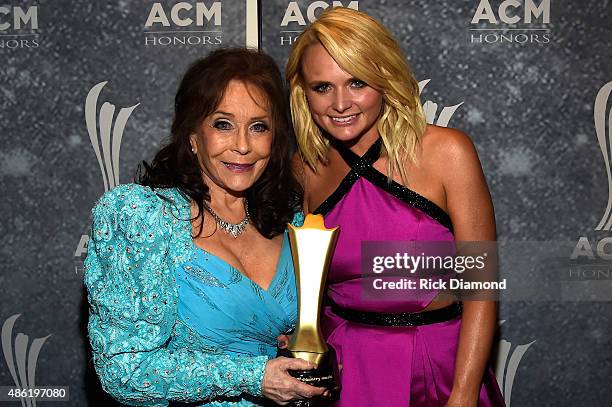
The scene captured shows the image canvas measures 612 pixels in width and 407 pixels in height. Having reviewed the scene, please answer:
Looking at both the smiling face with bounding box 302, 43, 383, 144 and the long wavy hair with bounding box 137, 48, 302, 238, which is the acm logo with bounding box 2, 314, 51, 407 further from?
the smiling face with bounding box 302, 43, 383, 144

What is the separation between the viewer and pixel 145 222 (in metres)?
1.32

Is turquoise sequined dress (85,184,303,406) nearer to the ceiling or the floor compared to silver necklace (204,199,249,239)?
nearer to the floor

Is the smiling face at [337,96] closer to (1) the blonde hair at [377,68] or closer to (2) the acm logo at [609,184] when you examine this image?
(1) the blonde hair at [377,68]

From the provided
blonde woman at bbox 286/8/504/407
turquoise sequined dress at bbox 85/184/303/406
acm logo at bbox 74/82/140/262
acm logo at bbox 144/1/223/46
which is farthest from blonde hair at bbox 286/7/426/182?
acm logo at bbox 74/82/140/262

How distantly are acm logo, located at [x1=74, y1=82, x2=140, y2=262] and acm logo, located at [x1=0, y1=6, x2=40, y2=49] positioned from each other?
24cm

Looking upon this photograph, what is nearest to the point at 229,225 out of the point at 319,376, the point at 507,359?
the point at 319,376

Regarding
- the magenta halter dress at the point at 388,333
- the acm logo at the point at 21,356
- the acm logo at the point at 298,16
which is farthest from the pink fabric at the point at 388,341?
the acm logo at the point at 21,356

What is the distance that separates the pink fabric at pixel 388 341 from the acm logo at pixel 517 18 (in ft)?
2.62

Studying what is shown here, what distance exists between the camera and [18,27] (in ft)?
7.15

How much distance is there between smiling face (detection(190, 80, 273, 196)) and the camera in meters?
1.42

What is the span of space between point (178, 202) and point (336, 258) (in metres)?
0.37

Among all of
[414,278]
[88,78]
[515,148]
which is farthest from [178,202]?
[515,148]

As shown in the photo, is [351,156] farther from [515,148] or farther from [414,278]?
[515,148]

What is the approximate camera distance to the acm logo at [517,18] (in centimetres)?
209
